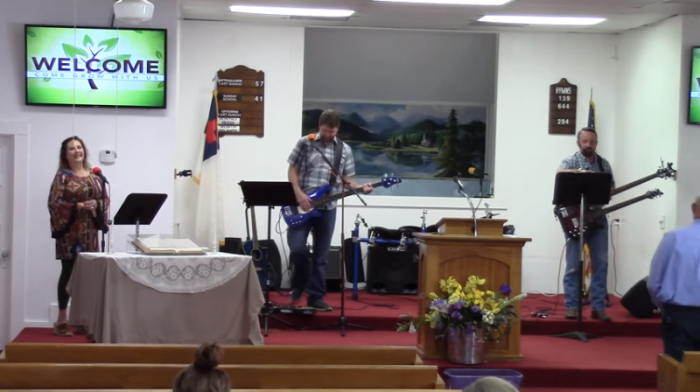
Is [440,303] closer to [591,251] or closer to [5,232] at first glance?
[591,251]

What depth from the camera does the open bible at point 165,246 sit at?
17.6 feet

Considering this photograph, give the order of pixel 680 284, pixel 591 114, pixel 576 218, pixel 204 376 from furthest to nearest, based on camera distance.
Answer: pixel 591 114 → pixel 576 218 → pixel 680 284 → pixel 204 376

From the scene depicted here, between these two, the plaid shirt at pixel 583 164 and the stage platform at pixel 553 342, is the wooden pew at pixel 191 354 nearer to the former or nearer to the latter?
the stage platform at pixel 553 342

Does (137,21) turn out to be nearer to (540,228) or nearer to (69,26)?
(69,26)

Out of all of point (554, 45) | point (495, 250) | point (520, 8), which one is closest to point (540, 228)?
point (554, 45)

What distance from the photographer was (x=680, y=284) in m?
5.18

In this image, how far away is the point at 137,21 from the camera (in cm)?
676

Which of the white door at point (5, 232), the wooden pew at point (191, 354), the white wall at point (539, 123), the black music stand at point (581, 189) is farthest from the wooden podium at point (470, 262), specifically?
the white door at point (5, 232)

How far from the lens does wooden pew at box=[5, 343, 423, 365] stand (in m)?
4.16

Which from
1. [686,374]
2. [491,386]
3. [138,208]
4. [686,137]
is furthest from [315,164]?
[491,386]

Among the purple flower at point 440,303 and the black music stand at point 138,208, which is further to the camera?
the black music stand at point 138,208

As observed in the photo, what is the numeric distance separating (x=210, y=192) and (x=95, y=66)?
195 cm

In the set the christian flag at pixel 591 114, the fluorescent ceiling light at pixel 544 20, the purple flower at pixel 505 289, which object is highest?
the fluorescent ceiling light at pixel 544 20

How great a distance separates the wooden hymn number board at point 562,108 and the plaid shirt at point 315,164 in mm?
3126
